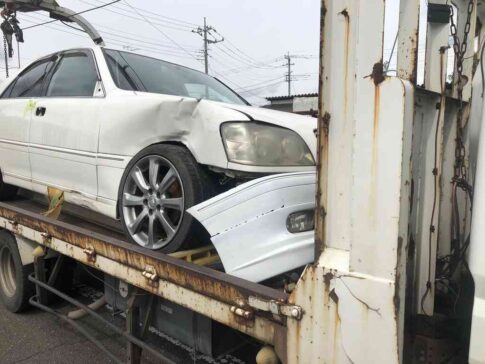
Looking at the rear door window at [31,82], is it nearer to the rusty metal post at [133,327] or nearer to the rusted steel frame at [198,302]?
the rusted steel frame at [198,302]

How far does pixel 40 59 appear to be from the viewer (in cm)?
434

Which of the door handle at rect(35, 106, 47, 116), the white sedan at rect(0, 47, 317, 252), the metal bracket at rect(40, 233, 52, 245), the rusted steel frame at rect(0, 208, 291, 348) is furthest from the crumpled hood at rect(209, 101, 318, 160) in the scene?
the door handle at rect(35, 106, 47, 116)

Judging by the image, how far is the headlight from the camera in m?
2.43

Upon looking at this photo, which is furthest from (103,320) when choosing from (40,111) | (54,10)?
(54,10)

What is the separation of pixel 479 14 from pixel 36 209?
12.9ft

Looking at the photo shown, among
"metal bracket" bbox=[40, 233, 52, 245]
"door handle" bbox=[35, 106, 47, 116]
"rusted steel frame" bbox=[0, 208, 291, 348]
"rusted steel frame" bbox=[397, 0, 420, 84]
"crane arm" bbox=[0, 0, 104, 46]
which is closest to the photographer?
"rusted steel frame" bbox=[397, 0, 420, 84]

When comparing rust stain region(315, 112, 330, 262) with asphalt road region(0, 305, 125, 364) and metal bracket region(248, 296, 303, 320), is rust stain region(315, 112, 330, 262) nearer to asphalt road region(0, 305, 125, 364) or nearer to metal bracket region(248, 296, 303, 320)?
metal bracket region(248, 296, 303, 320)

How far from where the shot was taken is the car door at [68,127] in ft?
10.9

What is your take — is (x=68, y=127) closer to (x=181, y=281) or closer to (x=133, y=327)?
(x=133, y=327)

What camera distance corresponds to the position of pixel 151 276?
2.43 meters

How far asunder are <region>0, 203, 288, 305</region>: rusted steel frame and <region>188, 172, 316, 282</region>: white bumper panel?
0.09 m

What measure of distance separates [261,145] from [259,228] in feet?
2.06

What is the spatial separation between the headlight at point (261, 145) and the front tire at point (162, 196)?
0.28 meters

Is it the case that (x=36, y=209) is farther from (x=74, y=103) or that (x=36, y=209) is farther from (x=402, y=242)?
(x=402, y=242)
